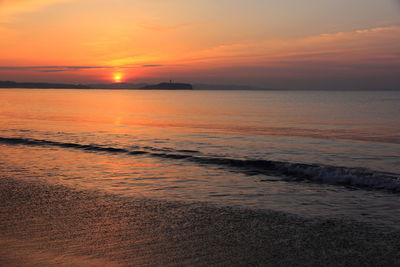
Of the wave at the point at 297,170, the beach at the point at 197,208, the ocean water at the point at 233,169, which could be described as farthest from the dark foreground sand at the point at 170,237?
the wave at the point at 297,170

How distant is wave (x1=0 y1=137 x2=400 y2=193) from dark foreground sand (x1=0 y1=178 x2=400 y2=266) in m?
5.83

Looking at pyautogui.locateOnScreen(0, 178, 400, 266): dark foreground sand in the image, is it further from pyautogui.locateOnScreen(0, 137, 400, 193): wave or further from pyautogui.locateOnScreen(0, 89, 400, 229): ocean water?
pyautogui.locateOnScreen(0, 137, 400, 193): wave

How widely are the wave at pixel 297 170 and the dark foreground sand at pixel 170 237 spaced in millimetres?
5828

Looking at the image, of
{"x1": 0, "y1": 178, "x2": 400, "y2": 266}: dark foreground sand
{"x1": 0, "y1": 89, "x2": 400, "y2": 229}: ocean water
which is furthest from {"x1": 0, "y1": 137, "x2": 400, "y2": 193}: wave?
{"x1": 0, "y1": 178, "x2": 400, "y2": 266}: dark foreground sand

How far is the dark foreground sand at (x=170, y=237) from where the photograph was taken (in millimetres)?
6438

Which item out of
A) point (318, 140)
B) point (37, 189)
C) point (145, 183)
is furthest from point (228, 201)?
point (318, 140)

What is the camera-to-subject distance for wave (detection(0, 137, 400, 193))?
46.5 ft

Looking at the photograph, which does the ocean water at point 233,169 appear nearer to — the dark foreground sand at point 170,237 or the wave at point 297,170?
the wave at point 297,170

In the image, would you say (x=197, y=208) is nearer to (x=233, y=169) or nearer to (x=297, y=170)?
(x=233, y=169)

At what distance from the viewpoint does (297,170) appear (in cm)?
1669

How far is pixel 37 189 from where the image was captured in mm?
11773

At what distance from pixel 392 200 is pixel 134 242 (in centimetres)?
817

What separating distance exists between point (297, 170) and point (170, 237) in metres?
10.3

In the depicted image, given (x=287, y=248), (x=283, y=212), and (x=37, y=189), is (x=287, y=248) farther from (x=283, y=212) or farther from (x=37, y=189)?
(x=37, y=189)
